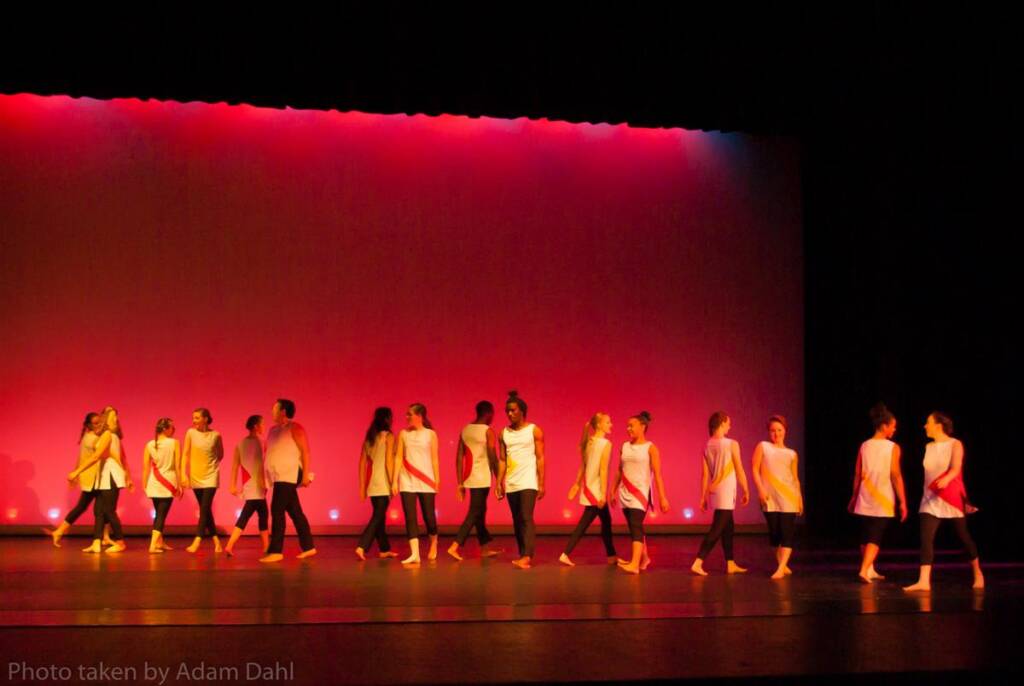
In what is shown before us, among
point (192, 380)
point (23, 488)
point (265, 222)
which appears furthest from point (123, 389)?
point (265, 222)

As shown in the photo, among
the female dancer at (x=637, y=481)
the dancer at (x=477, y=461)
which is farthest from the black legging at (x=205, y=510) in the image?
the female dancer at (x=637, y=481)

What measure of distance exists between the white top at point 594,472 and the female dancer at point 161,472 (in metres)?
4.85

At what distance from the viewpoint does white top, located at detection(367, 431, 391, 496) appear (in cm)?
1169

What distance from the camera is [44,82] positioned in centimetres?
1291

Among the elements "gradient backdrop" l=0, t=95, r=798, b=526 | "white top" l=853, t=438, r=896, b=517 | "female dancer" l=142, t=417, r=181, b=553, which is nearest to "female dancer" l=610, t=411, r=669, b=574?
"white top" l=853, t=438, r=896, b=517

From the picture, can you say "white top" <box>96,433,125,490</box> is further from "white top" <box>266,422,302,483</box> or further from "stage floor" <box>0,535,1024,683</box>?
"white top" <box>266,422,302,483</box>

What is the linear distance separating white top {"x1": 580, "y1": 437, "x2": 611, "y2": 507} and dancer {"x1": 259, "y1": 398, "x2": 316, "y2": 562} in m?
2.94

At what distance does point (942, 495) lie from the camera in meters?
9.61

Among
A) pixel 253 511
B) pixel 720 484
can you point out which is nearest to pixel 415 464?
pixel 253 511

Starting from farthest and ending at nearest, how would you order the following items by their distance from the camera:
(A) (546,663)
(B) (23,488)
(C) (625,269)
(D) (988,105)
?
1. (C) (625,269)
2. (B) (23,488)
3. (D) (988,105)
4. (A) (546,663)

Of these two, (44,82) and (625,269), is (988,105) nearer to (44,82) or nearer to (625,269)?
(625,269)

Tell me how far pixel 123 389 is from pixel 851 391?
9.90 m

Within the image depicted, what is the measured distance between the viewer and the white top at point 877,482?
10.1 m

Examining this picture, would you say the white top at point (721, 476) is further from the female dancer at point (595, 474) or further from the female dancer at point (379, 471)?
the female dancer at point (379, 471)
